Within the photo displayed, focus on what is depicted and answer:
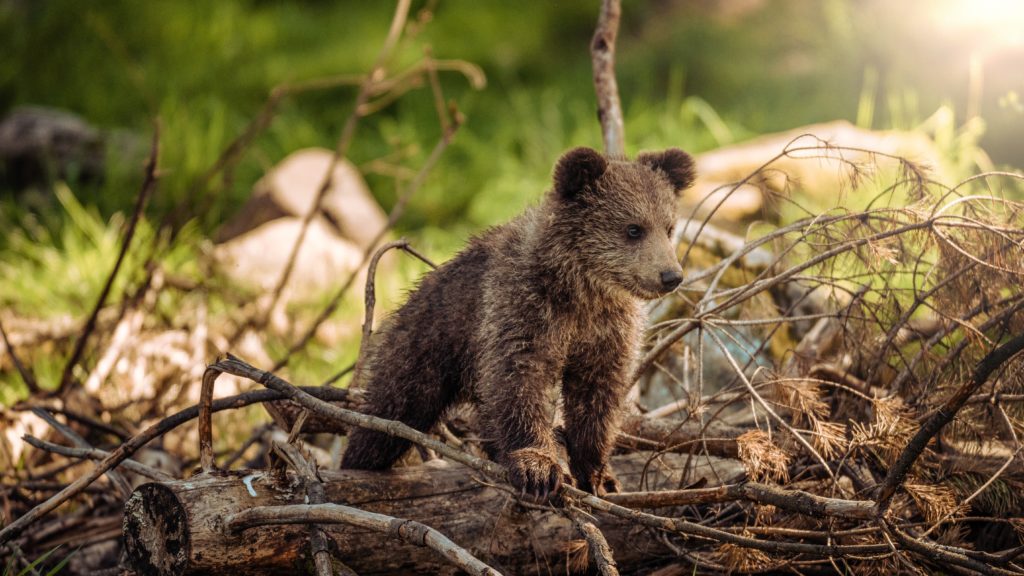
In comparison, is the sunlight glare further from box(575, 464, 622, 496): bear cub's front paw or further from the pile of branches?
box(575, 464, 622, 496): bear cub's front paw

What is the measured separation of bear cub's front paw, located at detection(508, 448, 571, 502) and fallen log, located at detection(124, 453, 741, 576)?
0.07 m

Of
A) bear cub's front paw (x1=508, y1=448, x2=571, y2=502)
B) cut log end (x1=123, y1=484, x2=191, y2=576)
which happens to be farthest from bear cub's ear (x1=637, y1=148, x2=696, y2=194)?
cut log end (x1=123, y1=484, x2=191, y2=576)

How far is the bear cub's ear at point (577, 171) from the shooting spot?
11.3 feet

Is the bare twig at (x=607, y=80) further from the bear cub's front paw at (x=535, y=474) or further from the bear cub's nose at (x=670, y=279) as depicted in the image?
the bear cub's front paw at (x=535, y=474)

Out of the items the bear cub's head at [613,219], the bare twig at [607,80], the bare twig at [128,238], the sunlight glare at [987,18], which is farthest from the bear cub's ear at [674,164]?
the sunlight glare at [987,18]

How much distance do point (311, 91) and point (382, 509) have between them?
7685mm

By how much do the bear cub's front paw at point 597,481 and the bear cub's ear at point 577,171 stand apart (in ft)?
3.13

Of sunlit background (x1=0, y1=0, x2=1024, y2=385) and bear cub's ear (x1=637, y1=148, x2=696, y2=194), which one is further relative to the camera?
sunlit background (x1=0, y1=0, x2=1024, y2=385)

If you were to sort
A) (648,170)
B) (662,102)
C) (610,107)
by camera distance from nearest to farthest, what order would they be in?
(648,170), (610,107), (662,102)

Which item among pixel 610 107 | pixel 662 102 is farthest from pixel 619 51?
pixel 610 107

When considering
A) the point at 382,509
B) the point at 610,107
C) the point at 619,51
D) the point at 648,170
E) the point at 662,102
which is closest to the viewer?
the point at 382,509

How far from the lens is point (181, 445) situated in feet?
16.4

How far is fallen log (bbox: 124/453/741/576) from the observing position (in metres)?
3.03

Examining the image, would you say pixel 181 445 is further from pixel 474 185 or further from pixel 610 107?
pixel 474 185
